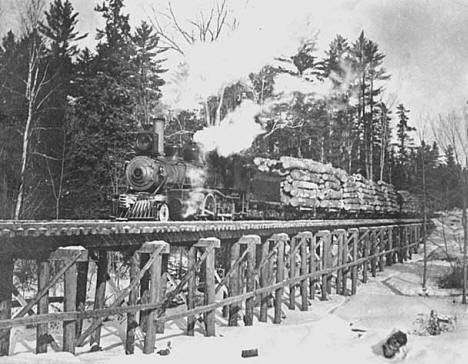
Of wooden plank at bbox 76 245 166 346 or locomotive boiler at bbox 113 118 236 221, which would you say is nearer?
wooden plank at bbox 76 245 166 346

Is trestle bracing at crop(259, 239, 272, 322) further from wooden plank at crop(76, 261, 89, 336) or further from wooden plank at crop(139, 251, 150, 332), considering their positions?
wooden plank at crop(76, 261, 89, 336)

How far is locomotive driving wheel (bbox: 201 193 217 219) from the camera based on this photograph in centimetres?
1415

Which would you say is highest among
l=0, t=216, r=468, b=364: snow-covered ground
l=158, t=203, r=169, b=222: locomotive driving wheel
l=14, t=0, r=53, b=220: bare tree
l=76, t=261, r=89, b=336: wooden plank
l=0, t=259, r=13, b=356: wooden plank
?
l=14, t=0, r=53, b=220: bare tree

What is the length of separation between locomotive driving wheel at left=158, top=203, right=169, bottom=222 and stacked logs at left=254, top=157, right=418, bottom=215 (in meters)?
6.39

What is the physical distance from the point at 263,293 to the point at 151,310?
15.4 feet

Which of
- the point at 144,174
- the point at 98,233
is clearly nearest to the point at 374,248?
the point at 144,174

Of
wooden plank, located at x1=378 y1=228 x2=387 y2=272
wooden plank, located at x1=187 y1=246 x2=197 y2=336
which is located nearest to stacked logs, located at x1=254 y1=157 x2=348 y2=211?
wooden plank, located at x1=378 y1=228 x2=387 y2=272

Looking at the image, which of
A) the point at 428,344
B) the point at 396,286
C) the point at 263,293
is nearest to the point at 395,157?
the point at 396,286

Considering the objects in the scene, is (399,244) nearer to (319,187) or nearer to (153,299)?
(319,187)

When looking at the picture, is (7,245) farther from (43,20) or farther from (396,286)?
(396,286)

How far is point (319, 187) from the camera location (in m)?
21.8

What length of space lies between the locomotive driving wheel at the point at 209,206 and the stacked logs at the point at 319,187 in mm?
4564

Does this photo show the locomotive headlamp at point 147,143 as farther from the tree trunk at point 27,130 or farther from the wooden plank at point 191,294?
the tree trunk at point 27,130

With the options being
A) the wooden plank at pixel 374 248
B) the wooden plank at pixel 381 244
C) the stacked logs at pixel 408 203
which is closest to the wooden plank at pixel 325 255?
the wooden plank at pixel 374 248
